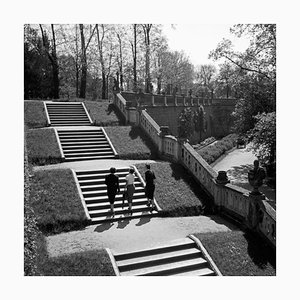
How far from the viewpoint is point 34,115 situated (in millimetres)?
20641

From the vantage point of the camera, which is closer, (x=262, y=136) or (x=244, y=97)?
(x=262, y=136)

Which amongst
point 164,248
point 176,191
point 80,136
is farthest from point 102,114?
point 164,248

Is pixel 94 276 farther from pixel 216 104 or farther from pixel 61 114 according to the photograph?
pixel 216 104

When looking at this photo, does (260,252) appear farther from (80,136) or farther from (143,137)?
(80,136)

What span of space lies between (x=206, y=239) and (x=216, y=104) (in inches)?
1449

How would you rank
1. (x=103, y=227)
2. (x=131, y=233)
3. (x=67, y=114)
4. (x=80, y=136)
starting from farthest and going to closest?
(x=67, y=114), (x=80, y=136), (x=103, y=227), (x=131, y=233)

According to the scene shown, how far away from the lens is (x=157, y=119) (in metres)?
28.4

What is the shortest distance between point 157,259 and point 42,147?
9.34 metres

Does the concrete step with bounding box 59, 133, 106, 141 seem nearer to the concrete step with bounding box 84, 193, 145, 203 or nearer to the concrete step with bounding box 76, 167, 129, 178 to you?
the concrete step with bounding box 76, 167, 129, 178

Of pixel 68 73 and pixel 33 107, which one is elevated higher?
pixel 68 73

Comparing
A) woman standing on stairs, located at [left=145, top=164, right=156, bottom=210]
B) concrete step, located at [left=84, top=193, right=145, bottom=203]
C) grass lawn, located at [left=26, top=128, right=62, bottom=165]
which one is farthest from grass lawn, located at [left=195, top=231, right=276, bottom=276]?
grass lawn, located at [left=26, top=128, right=62, bottom=165]

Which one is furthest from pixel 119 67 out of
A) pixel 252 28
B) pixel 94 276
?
pixel 94 276

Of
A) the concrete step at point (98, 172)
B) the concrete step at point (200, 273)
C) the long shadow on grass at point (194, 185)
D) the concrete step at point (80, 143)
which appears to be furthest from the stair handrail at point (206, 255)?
the concrete step at point (80, 143)

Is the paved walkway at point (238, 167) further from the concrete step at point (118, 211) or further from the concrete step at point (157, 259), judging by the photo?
the concrete step at point (157, 259)
